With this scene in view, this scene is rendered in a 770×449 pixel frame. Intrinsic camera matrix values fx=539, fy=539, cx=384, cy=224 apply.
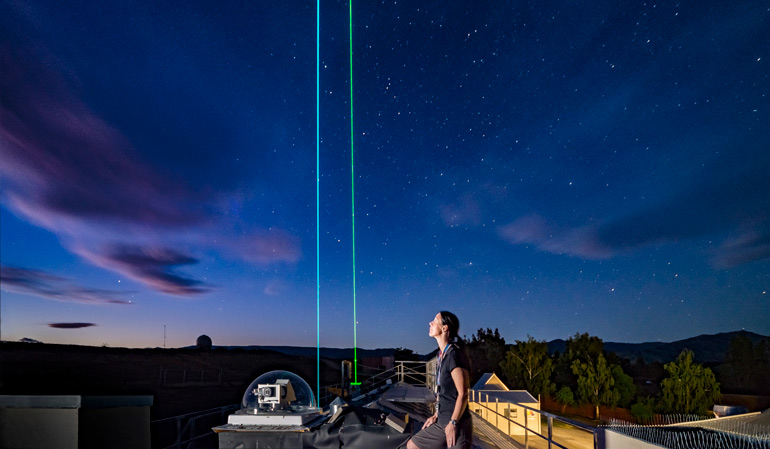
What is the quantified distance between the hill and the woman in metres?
71.3

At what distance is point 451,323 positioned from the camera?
9.88ft

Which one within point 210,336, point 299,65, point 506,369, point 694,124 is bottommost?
point 506,369

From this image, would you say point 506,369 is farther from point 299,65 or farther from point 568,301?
point 299,65

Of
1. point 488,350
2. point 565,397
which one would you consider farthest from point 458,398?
point 488,350

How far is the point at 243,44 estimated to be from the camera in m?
8.50

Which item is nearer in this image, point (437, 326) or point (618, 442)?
point (437, 326)

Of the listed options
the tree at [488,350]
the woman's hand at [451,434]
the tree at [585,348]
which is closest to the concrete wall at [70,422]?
the woman's hand at [451,434]

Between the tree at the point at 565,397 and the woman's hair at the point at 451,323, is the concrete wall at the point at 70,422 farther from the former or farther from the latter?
the tree at the point at 565,397

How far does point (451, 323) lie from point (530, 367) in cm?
4898

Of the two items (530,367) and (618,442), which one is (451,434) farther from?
(530,367)

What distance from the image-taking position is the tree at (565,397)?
50406mm

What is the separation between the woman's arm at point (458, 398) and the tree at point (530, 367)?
4827 cm

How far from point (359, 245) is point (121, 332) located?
26.7 feet

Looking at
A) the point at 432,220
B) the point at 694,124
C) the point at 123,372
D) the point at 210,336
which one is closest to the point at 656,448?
the point at 432,220
